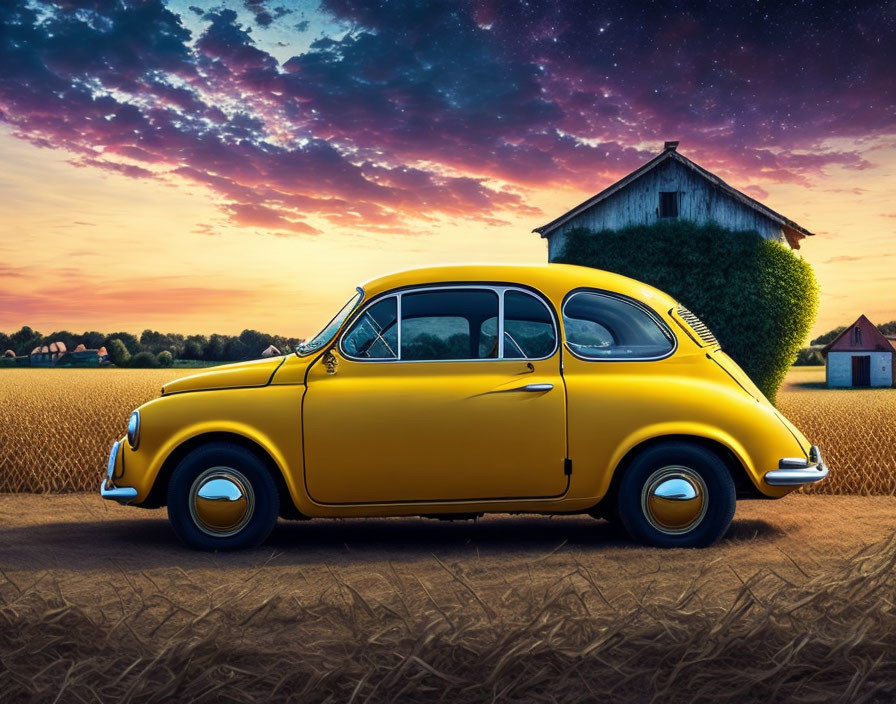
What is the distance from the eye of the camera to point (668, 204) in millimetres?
26359

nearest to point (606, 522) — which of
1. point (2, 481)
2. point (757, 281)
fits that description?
point (2, 481)

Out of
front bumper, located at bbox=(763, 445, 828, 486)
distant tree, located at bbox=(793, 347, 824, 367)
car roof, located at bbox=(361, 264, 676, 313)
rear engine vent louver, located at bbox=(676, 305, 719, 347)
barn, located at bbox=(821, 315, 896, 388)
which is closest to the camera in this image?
front bumper, located at bbox=(763, 445, 828, 486)

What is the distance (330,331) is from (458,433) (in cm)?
116

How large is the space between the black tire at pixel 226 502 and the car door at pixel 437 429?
0.32 m

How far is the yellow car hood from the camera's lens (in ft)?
21.2

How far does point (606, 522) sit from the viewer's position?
7.54m

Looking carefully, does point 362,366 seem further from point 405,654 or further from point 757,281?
point 757,281

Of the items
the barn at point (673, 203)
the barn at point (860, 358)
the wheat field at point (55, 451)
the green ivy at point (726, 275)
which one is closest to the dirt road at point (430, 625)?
the wheat field at point (55, 451)

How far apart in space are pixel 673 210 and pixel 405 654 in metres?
23.9

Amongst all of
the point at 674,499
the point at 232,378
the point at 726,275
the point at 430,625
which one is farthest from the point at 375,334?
the point at 726,275

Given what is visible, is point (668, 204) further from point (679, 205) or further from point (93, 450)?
point (93, 450)

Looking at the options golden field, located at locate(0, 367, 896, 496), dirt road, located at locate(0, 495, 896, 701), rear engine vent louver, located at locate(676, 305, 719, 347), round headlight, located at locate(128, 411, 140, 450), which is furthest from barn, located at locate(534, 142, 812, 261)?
round headlight, located at locate(128, 411, 140, 450)

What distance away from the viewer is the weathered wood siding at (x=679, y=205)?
26.2 meters

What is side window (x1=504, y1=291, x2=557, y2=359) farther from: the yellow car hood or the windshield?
the yellow car hood
